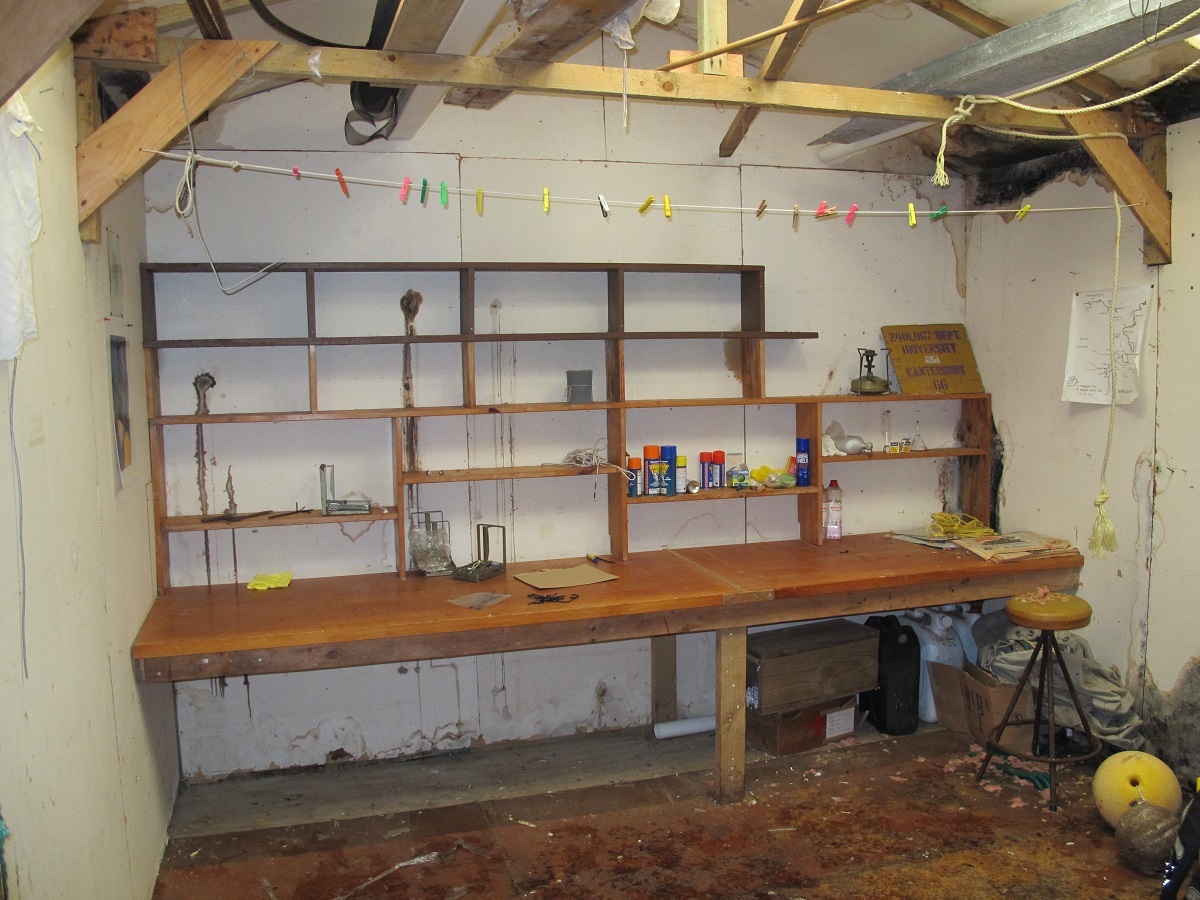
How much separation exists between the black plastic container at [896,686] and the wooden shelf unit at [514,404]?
0.59 meters

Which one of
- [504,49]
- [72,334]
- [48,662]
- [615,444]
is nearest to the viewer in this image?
[48,662]

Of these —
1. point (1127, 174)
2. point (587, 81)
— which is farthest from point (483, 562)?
point (1127, 174)

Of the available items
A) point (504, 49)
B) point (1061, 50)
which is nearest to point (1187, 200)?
point (1061, 50)

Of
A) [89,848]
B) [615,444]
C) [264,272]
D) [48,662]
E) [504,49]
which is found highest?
[504,49]

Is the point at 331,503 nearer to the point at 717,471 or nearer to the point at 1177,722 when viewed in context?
the point at 717,471

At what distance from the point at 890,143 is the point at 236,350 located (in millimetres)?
3091

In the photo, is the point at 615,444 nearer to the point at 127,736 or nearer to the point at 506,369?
the point at 506,369

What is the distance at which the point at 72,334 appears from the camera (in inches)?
95.7

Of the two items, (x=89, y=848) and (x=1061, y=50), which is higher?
(x=1061, y=50)

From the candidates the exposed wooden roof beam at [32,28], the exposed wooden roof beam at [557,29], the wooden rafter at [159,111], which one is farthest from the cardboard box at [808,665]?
the exposed wooden roof beam at [32,28]

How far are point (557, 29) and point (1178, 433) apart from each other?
2751 mm

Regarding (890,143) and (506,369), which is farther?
(890,143)

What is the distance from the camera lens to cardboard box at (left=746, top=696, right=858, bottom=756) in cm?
388

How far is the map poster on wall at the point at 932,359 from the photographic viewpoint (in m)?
4.36
